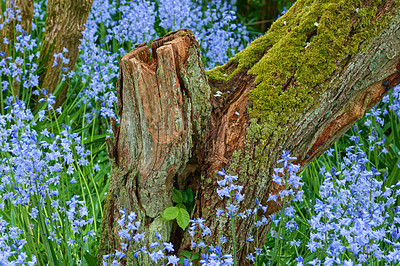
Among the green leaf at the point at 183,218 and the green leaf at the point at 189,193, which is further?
the green leaf at the point at 189,193

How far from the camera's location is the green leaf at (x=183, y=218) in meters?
2.20

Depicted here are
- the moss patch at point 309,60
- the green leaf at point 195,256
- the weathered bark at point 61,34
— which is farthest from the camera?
the weathered bark at point 61,34

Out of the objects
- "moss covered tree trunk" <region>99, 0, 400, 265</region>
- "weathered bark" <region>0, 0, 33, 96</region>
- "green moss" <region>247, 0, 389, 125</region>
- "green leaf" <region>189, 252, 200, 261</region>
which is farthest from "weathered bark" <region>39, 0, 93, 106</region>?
"green leaf" <region>189, 252, 200, 261</region>

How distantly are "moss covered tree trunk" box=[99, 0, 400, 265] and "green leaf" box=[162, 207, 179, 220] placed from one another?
0.07 meters

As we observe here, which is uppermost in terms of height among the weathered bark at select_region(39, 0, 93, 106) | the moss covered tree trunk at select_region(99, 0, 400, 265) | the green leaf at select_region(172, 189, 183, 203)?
the weathered bark at select_region(39, 0, 93, 106)

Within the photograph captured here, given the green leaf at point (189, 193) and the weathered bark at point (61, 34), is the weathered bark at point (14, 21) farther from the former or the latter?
the green leaf at point (189, 193)

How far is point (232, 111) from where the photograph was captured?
242 cm

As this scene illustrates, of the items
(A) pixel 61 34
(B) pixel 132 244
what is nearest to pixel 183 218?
(B) pixel 132 244

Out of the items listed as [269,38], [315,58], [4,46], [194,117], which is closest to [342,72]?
[315,58]

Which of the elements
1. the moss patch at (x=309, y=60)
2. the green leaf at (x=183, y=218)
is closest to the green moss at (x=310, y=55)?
the moss patch at (x=309, y=60)

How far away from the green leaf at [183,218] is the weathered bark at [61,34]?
9.56 ft

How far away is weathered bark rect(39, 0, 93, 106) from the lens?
4484mm

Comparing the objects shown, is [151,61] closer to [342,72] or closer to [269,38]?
[269,38]

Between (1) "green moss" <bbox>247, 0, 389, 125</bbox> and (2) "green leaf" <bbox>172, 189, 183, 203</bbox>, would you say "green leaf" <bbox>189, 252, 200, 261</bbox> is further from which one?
(1) "green moss" <bbox>247, 0, 389, 125</bbox>
